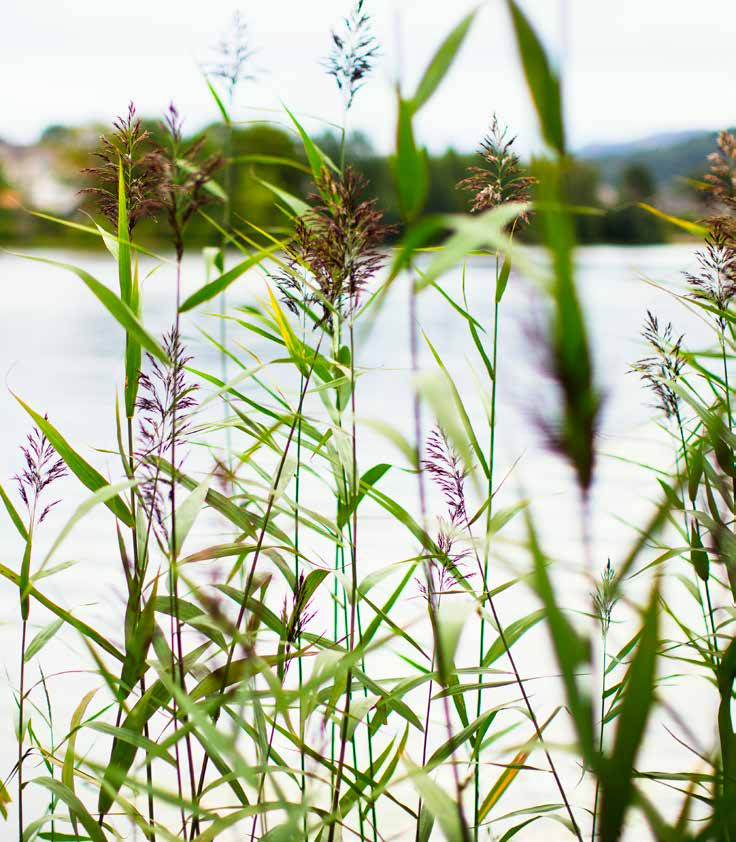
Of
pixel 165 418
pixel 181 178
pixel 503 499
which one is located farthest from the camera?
pixel 503 499

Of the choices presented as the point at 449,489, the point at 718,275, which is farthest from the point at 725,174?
the point at 449,489

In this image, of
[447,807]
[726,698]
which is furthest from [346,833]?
[447,807]

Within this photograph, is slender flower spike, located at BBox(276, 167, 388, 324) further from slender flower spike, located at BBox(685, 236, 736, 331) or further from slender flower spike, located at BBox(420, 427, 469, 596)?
slender flower spike, located at BBox(685, 236, 736, 331)

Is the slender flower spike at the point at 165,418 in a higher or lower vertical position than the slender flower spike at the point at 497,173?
lower

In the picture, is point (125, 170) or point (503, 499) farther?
point (503, 499)

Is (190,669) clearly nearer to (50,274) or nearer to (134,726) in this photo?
(134,726)

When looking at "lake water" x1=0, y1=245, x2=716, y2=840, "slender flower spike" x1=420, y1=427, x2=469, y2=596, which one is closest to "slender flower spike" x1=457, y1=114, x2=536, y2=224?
"lake water" x1=0, y1=245, x2=716, y2=840

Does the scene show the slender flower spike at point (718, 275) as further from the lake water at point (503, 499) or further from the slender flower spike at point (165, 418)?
the slender flower spike at point (165, 418)

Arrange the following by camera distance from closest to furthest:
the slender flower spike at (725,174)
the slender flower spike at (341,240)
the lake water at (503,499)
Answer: the lake water at (503,499) → the slender flower spike at (341,240) → the slender flower spike at (725,174)

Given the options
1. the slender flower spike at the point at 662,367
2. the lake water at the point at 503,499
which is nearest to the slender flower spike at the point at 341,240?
the lake water at the point at 503,499

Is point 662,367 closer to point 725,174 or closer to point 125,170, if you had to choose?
point 725,174

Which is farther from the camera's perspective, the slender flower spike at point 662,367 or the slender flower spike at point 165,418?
the slender flower spike at point 662,367

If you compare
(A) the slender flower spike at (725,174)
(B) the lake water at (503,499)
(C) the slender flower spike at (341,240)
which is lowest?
(B) the lake water at (503,499)

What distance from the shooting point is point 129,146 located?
0.65 meters
